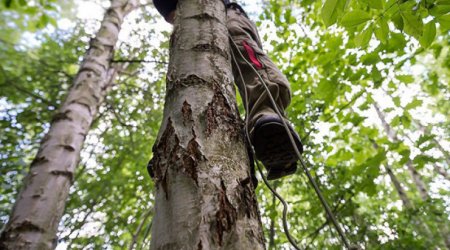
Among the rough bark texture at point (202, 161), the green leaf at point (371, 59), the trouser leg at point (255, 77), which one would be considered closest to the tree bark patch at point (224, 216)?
the rough bark texture at point (202, 161)

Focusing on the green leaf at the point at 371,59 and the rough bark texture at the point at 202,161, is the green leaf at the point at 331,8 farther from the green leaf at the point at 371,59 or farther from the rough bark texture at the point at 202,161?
the green leaf at the point at 371,59

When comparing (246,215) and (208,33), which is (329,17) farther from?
(246,215)

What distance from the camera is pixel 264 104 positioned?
53.9 inches

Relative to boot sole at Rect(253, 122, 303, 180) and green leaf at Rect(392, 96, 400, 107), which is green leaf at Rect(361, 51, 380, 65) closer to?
green leaf at Rect(392, 96, 400, 107)

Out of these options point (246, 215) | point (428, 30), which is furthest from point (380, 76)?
point (246, 215)

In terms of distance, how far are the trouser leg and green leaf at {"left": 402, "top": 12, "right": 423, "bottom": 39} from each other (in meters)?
0.55

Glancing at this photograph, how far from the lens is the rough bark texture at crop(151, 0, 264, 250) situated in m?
0.64

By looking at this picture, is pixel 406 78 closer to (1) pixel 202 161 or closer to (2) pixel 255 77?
(2) pixel 255 77

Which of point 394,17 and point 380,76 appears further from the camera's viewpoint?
point 380,76

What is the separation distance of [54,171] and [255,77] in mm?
1716

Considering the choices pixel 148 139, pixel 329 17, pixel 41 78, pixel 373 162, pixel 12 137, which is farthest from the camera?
pixel 148 139

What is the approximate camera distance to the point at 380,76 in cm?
273

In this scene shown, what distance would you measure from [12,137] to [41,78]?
3.79ft

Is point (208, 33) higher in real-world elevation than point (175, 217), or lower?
higher
